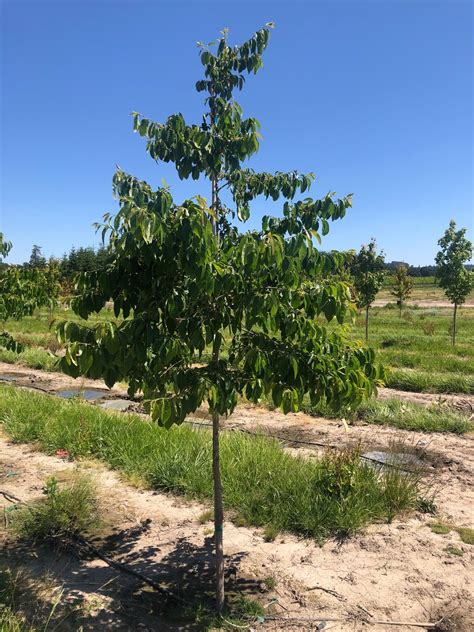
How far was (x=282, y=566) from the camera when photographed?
440cm

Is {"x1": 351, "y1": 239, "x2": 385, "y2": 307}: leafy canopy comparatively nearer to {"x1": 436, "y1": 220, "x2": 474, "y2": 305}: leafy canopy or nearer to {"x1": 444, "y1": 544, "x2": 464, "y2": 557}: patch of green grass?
{"x1": 436, "y1": 220, "x2": 474, "y2": 305}: leafy canopy

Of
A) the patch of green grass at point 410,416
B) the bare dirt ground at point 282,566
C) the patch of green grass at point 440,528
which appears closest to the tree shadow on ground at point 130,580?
the bare dirt ground at point 282,566

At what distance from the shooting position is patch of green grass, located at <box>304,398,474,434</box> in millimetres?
8688

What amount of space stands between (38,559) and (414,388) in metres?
9.99

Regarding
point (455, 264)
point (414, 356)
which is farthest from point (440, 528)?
point (455, 264)

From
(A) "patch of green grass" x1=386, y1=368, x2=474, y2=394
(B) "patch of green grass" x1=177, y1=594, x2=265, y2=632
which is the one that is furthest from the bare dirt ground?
(A) "patch of green grass" x1=386, y1=368, x2=474, y2=394

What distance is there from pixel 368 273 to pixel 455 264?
13.6 ft

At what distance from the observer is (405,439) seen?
820 centimetres

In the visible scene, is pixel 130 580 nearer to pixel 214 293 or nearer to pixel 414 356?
pixel 214 293

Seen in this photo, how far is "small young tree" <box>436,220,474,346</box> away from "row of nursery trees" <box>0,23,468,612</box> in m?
18.8

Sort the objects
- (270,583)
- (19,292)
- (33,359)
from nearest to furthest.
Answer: (270,583)
(19,292)
(33,359)

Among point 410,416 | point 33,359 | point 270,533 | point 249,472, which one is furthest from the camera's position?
point 33,359

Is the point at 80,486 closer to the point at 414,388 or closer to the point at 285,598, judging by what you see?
the point at 285,598

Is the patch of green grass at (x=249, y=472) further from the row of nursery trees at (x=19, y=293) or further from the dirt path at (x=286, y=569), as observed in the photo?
the row of nursery trees at (x=19, y=293)
